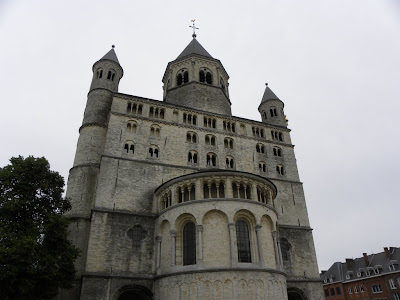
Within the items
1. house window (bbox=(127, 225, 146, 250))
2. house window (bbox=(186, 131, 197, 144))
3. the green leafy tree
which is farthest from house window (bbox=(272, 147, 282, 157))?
the green leafy tree

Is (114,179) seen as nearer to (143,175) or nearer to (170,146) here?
(143,175)

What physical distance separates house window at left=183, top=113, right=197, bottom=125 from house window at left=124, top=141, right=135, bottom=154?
20.2 feet

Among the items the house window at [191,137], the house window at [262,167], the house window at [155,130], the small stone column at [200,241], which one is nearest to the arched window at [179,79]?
the house window at [191,137]

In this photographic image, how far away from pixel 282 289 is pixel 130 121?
1900 cm

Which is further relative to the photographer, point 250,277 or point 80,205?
point 80,205

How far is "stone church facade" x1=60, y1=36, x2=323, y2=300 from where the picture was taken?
1991 centimetres

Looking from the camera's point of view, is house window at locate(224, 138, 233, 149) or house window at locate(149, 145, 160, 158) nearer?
house window at locate(149, 145, 160, 158)

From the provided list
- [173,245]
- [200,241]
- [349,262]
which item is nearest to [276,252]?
[200,241]

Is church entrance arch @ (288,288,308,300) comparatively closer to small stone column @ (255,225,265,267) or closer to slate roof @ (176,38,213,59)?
small stone column @ (255,225,265,267)

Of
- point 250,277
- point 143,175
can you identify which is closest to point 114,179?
point 143,175

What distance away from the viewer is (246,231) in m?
21.1

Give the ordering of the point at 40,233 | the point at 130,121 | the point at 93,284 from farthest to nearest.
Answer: the point at 130,121, the point at 93,284, the point at 40,233

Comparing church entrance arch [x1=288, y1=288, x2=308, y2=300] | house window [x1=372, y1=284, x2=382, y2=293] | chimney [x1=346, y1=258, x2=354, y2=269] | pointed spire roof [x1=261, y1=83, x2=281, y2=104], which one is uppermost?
pointed spire roof [x1=261, y1=83, x2=281, y2=104]

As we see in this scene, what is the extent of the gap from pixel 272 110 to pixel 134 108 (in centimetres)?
1787
